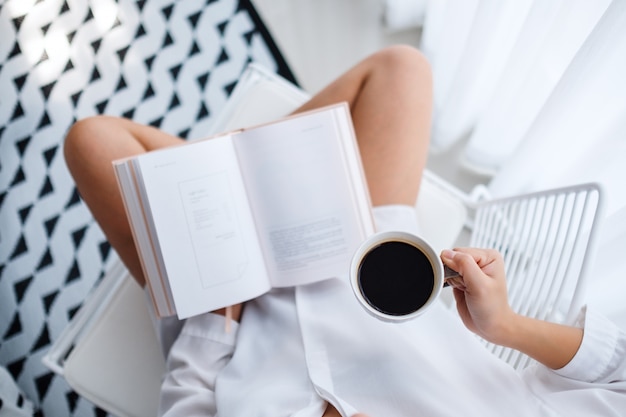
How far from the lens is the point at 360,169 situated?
73cm

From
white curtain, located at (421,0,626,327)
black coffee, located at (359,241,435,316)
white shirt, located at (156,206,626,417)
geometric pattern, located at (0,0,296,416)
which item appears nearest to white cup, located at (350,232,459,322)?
black coffee, located at (359,241,435,316)

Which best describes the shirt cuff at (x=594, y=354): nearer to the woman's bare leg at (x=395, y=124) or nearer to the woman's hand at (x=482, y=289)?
the woman's hand at (x=482, y=289)

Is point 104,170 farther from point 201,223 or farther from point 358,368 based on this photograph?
point 358,368

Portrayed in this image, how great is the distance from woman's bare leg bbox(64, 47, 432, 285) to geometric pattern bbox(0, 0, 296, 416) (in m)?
0.50

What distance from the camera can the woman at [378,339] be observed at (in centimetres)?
60

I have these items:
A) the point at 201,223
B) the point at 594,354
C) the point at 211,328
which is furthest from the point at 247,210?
the point at 594,354

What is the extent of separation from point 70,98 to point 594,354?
1.31m

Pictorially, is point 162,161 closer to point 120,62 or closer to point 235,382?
point 235,382

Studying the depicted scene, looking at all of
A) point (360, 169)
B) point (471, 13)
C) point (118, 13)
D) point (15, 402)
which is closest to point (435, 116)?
point (471, 13)

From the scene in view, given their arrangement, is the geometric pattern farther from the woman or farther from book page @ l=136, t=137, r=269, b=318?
book page @ l=136, t=137, r=269, b=318

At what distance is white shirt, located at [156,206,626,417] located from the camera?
61 centimetres

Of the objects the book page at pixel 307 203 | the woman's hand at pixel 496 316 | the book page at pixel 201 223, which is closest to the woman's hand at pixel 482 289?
the woman's hand at pixel 496 316

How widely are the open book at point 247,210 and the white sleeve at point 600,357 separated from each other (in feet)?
1.02

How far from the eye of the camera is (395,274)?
537mm
